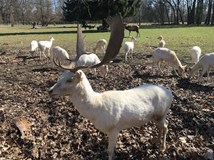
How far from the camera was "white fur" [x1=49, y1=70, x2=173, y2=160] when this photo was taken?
5.62 metres

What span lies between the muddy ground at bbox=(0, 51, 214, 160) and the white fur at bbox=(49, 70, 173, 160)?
83 centimetres

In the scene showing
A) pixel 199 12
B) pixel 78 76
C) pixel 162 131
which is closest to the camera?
pixel 78 76

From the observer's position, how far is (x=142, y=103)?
20.2ft

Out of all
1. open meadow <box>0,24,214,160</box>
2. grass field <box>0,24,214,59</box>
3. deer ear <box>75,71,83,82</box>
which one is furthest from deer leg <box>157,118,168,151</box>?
grass field <box>0,24,214,59</box>

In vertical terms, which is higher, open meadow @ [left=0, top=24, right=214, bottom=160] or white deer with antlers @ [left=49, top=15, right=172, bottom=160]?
white deer with antlers @ [left=49, top=15, right=172, bottom=160]

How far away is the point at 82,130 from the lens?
744 centimetres

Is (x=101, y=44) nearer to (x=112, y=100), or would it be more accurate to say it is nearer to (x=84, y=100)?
(x=112, y=100)

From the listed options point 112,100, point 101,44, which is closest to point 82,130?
point 112,100

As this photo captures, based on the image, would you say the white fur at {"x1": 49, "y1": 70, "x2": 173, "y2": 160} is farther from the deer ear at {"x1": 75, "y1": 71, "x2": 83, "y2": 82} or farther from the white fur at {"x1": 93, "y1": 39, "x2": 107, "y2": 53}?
the white fur at {"x1": 93, "y1": 39, "x2": 107, "y2": 53}

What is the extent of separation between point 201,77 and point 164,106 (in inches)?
264

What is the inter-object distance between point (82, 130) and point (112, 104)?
5.85 feet

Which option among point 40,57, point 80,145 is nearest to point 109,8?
point 40,57

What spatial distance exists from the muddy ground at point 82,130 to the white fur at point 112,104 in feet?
2.72

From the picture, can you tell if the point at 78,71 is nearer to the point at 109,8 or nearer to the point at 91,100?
the point at 91,100
